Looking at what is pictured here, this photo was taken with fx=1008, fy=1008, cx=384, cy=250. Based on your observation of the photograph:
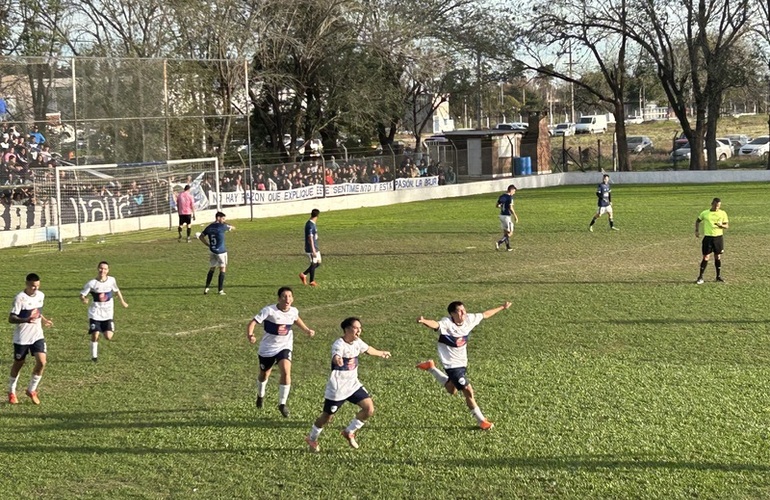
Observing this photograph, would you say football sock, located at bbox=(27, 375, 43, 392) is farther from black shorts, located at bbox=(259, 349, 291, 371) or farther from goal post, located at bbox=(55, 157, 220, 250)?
goal post, located at bbox=(55, 157, 220, 250)

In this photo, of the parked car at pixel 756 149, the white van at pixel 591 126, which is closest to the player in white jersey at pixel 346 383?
the parked car at pixel 756 149

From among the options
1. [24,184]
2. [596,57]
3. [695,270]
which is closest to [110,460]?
[695,270]

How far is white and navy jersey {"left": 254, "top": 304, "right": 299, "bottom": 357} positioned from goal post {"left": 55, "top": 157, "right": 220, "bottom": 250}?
71.6 ft

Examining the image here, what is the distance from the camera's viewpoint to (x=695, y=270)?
2461 centimetres

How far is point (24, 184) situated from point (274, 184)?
13.4 metres

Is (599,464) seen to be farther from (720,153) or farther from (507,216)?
(720,153)

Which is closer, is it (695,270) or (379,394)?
(379,394)

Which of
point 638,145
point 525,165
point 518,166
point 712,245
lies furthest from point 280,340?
point 638,145

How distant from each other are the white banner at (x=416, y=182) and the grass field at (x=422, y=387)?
23973mm

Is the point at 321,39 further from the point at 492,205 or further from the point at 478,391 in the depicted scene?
the point at 478,391

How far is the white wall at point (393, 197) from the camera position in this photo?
1378 inches

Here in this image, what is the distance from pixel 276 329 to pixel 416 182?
41.3m

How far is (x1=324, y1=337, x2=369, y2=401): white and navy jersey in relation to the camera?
1077 cm

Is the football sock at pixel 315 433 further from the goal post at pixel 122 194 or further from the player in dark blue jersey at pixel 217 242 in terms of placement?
the goal post at pixel 122 194
